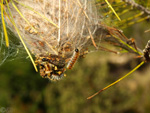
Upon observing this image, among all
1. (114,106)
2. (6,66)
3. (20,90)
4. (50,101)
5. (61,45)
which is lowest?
(114,106)

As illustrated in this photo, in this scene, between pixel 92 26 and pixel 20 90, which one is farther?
pixel 20 90

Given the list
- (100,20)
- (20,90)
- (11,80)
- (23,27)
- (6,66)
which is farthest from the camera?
(20,90)

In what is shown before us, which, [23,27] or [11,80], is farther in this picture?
[11,80]

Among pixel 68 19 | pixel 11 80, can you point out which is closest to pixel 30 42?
pixel 68 19

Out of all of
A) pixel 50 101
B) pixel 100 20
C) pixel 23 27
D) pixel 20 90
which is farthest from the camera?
pixel 50 101

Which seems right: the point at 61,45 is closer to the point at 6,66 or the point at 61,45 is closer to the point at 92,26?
the point at 92,26

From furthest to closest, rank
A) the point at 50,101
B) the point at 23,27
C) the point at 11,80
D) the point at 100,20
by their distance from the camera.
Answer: the point at 50,101 → the point at 11,80 → the point at 100,20 → the point at 23,27

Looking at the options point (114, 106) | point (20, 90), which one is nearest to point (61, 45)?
point (20, 90)

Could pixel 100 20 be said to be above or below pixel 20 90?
above

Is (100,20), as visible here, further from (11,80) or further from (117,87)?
(117,87)
